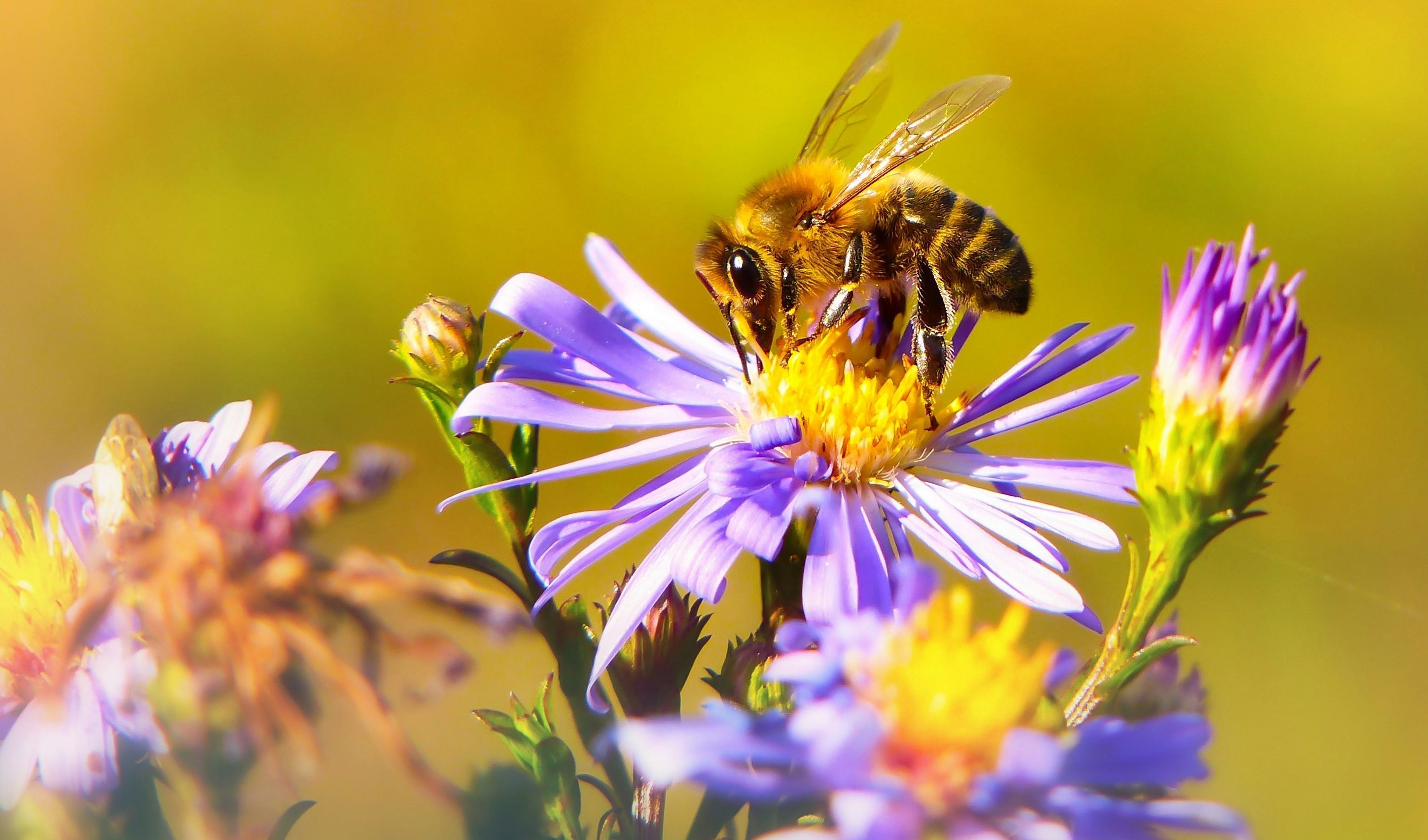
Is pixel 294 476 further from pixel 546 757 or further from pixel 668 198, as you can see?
pixel 668 198

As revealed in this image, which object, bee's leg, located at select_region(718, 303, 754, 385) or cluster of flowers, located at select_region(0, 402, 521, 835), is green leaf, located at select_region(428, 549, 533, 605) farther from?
bee's leg, located at select_region(718, 303, 754, 385)

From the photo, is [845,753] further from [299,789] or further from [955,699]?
[299,789]

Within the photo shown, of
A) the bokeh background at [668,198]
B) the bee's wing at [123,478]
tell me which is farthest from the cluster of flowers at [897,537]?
the bokeh background at [668,198]

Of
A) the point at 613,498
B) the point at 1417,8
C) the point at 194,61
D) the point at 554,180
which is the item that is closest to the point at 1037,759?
the point at 613,498

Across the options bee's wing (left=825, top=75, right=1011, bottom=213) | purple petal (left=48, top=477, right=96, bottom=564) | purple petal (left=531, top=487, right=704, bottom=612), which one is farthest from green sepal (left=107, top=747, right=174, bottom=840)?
bee's wing (left=825, top=75, right=1011, bottom=213)

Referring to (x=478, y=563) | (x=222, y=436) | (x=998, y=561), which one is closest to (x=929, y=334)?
(x=998, y=561)

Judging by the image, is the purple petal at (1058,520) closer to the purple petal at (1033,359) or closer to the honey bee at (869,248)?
the purple petal at (1033,359)
